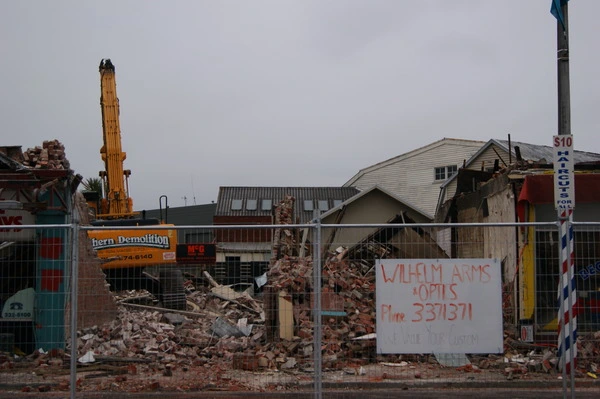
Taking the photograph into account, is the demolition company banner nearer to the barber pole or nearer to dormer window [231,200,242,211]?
the barber pole

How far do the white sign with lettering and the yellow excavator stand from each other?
4833 mm

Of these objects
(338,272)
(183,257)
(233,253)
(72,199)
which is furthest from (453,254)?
(72,199)

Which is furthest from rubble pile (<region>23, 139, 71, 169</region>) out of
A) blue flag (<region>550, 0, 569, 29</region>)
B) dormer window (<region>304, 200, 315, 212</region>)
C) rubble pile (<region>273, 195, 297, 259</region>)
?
dormer window (<region>304, 200, 315, 212</region>)

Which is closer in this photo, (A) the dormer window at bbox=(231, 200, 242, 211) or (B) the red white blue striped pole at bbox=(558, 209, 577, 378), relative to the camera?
(B) the red white blue striped pole at bbox=(558, 209, 577, 378)

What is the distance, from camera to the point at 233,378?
9.48 m

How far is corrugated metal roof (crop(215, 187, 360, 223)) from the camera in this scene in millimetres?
44644

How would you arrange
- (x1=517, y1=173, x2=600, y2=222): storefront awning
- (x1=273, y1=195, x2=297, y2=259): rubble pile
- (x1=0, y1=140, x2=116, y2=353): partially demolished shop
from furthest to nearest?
1. (x1=273, y1=195, x2=297, y2=259): rubble pile
2. (x1=517, y1=173, x2=600, y2=222): storefront awning
3. (x1=0, y1=140, x2=116, y2=353): partially demolished shop

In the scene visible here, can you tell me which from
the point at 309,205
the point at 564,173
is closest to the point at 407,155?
the point at 309,205

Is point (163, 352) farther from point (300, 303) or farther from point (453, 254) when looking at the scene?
point (453, 254)

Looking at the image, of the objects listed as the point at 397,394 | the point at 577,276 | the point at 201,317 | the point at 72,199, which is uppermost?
the point at 72,199

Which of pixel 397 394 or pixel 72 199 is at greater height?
pixel 72 199

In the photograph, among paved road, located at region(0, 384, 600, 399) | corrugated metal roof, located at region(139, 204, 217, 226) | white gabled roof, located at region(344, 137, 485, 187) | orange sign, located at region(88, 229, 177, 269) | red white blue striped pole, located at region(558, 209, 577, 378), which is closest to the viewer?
red white blue striped pole, located at region(558, 209, 577, 378)

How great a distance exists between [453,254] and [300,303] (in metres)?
2.81

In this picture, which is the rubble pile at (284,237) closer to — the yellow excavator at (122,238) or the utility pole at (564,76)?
the yellow excavator at (122,238)
